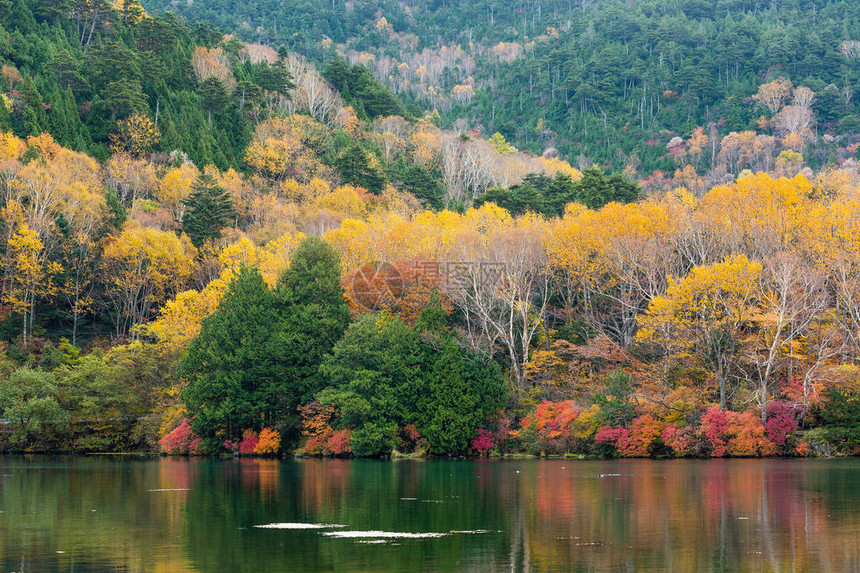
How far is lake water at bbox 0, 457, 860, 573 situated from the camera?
2050 centimetres

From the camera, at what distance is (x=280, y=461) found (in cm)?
5366

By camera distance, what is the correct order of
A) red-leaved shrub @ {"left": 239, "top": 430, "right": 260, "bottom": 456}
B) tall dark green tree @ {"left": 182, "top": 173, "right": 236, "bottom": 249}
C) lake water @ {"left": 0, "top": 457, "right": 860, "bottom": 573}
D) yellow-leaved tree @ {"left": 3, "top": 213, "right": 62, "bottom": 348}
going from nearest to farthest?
lake water @ {"left": 0, "top": 457, "right": 860, "bottom": 573} → red-leaved shrub @ {"left": 239, "top": 430, "right": 260, "bottom": 456} → yellow-leaved tree @ {"left": 3, "top": 213, "right": 62, "bottom": 348} → tall dark green tree @ {"left": 182, "top": 173, "right": 236, "bottom": 249}

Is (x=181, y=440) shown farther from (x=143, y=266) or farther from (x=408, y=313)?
(x=143, y=266)

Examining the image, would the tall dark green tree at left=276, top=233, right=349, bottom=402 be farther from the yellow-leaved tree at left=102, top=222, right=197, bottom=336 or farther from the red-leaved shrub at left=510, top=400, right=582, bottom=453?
the yellow-leaved tree at left=102, top=222, right=197, bottom=336

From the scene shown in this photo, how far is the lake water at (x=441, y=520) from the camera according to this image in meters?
20.5

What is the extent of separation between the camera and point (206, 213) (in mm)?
78125

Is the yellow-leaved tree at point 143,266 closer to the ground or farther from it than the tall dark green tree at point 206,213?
closer to the ground

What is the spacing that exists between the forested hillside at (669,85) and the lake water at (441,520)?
94666mm

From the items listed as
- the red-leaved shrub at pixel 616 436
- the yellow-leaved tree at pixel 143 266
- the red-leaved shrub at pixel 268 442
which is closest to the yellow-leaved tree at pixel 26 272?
the yellow-leaved tree at pixel 143 266

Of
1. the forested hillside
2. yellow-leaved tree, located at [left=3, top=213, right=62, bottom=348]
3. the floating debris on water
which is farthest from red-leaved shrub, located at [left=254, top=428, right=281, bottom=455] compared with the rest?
the forested hillside

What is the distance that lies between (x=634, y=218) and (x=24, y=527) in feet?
141

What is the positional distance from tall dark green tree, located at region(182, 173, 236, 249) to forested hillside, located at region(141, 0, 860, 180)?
226 feet

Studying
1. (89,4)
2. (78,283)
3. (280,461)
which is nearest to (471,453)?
(280,461)

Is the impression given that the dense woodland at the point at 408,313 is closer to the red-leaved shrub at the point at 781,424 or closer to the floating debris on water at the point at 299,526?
the red-leaved shrub at the point at 781,424
